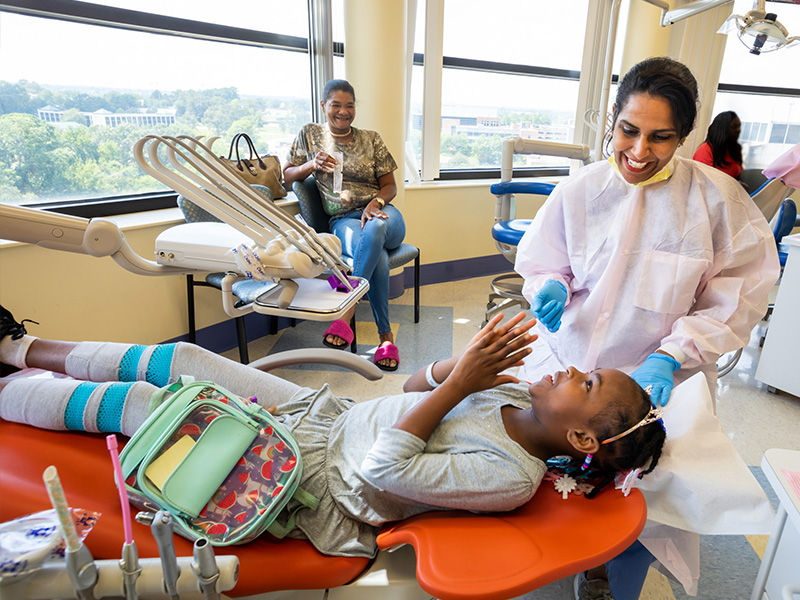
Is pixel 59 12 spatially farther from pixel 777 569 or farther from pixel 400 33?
pixel 777 569

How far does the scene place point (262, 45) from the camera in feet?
9.64

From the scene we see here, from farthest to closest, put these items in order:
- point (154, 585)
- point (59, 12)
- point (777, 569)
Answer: point (59, 12)
point (777, 569)
point (154, 585)

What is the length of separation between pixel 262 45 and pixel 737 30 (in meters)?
2.40

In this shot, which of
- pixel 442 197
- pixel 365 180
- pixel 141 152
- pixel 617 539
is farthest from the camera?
pixel 442 197

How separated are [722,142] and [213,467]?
12.3ft

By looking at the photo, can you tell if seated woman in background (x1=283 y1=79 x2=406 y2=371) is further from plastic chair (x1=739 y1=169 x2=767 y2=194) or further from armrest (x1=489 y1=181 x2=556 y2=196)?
plastic chair (x1=739 y1=169 x2=767 y2=194)

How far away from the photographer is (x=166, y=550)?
0.58 meters

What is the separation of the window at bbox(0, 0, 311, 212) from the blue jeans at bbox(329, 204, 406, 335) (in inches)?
33.8

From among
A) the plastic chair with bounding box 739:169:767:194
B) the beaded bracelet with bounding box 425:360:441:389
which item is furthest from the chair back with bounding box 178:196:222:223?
the plastic chair with bounding box 739:169:767:194

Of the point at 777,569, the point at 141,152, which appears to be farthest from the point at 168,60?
the point at 777,569

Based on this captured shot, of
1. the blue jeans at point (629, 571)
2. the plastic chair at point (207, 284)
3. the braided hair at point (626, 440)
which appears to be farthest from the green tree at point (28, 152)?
the blue jeans at point (629, 571)

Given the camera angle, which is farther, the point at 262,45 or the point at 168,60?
the point at 262,45

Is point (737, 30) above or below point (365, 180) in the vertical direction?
above

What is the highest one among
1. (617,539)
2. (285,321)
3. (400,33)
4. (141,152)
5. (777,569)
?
(400,33)
